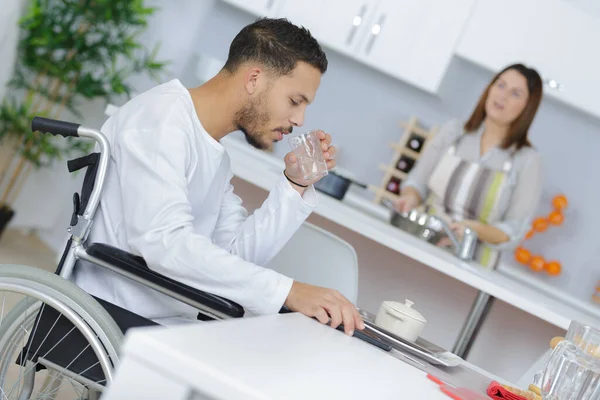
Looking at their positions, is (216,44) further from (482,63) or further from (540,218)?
(540,218)

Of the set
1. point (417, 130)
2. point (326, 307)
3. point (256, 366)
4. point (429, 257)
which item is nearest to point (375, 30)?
point (417, 130)

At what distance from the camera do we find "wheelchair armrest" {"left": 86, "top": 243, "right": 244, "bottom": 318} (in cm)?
131

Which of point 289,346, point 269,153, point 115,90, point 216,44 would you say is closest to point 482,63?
point 269,153

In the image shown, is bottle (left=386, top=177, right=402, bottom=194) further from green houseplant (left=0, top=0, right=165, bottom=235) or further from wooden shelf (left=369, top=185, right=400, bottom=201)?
green houseplant (left=0, top=0, right=165, bottom=235)

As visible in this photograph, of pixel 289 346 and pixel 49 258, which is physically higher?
pixel 289 346

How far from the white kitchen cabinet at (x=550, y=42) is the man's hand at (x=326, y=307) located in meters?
3.17

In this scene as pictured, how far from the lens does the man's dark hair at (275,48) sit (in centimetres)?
169

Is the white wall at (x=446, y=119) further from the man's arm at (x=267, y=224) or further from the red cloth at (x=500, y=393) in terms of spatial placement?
the red cloth at (x=500, y=393)

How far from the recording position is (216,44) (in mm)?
4941

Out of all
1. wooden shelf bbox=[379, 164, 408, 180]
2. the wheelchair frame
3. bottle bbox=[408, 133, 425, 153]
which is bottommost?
the wheelchair frame

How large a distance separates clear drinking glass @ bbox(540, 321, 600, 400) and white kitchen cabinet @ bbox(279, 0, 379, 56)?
338 centimetres

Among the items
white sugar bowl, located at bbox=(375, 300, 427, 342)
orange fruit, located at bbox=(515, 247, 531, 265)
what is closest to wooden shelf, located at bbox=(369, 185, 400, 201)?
orange fruit, located at bbox=(515, 247, 531, 265)

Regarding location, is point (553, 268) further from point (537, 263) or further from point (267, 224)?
point (267, 224)

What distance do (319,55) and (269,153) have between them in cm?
295
